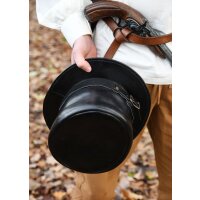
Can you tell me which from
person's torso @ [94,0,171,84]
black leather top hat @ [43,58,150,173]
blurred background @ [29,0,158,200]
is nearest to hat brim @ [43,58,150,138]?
black leather top hat @ [43,58,150,173]

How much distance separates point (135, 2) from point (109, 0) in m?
0.10

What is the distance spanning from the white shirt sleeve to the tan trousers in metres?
0.35

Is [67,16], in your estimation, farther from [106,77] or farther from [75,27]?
[106,77]

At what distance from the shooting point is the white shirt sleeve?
1.44 metres

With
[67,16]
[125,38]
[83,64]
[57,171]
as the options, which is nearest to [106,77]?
[83,64]

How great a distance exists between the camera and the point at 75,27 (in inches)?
56.5

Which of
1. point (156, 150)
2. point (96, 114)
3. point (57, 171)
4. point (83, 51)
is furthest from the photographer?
point (57, 171)

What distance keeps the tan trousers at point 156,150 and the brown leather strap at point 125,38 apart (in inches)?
7.8

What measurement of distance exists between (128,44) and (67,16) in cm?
26

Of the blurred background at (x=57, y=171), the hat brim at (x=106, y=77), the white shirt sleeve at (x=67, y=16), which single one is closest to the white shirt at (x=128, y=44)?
the white shirt sleeve at (x=67, y=16)

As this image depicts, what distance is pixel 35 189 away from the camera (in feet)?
8.68

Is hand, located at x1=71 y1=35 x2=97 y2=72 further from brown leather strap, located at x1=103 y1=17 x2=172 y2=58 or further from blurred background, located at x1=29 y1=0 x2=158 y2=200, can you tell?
blurred background, located at x1=29 y1=0 x2=158 y2=200
